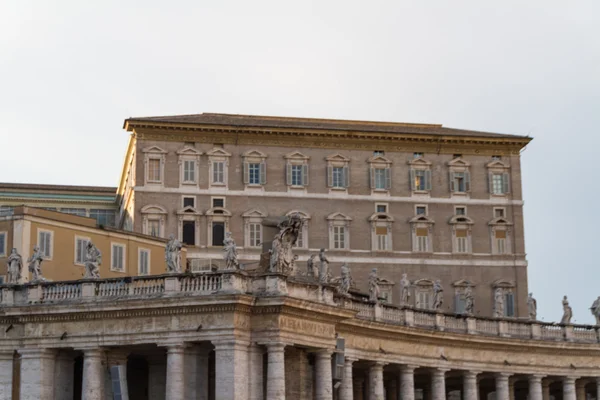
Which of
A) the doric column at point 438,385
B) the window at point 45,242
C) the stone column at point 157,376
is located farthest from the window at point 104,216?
the stone column at point 157,376

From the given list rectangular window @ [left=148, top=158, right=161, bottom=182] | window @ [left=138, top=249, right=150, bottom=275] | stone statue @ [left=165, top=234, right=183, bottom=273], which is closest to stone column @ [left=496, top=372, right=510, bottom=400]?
window @ [left=138, top=249, right=150, bottom=275]

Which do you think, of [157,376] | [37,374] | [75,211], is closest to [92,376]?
[37,374]

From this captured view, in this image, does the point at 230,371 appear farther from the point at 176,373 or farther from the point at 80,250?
the point at 80,250

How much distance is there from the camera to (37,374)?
164ft

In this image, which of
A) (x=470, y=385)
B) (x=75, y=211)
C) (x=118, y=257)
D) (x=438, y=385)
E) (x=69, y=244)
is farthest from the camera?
(x=75, y=211)

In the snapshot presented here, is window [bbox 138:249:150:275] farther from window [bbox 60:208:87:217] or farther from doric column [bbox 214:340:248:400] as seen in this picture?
window [bbox 60:208:87:217]

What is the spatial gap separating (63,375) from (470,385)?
2354 centimetres

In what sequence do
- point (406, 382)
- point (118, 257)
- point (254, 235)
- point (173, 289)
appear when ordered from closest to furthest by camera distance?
point (173, 289)
point (406, 382)
point (118, 257)
point (254, 235)

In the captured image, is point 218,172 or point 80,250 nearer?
point 80,250

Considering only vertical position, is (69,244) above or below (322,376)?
above

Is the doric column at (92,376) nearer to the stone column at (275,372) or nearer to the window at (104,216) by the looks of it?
the stone column at (275,372)

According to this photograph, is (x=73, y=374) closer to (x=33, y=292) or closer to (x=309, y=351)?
(x=33, y=292)

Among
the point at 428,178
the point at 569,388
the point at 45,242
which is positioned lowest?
the point at 569,388

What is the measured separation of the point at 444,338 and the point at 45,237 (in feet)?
70.6
